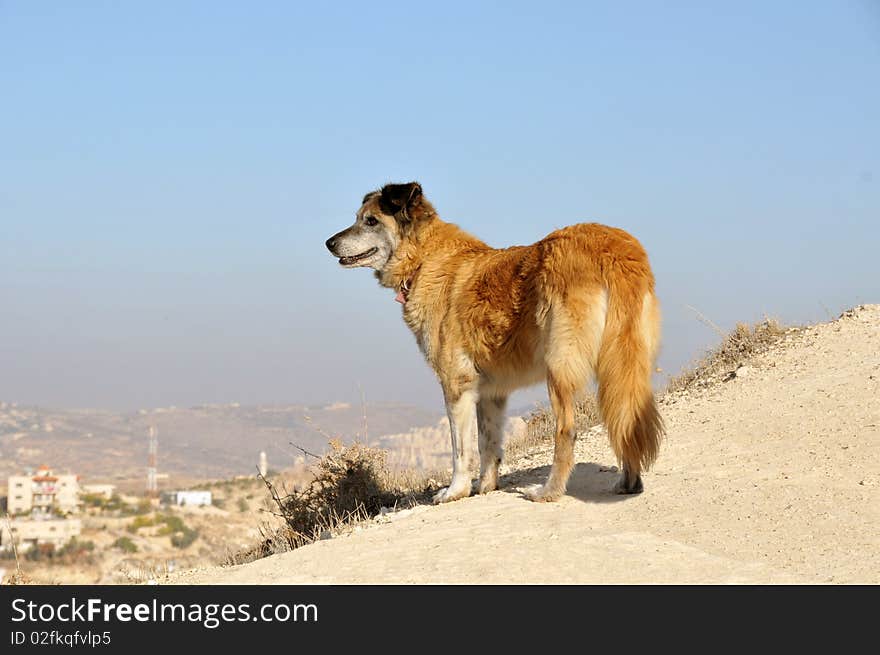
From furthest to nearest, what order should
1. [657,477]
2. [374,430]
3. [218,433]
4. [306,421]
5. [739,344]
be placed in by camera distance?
1. [218,433]
2. [739,344]
3. [374,430]
4. [306,421]
5. [657,477]

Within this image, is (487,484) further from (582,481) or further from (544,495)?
(544,495)

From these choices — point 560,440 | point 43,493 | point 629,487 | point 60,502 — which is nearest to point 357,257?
point 560,440

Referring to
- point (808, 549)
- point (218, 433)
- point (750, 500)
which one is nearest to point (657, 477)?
point (750, 500)

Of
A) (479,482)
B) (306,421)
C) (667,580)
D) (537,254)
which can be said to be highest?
(537,254)

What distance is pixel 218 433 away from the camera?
278ft

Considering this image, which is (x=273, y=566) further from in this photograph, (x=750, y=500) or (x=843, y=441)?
(x=843, y=441)

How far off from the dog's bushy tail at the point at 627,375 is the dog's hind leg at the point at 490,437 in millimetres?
1595

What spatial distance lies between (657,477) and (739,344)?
527 cm

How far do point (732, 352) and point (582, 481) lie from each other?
17.0 feet

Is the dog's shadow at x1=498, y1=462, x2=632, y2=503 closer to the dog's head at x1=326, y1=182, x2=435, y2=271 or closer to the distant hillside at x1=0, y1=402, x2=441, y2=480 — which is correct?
the dog's head at x1=326, y1=182, x2=435, y2=271

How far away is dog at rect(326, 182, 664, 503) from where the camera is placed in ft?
23.3

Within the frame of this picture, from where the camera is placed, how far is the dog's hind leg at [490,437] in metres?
8.53

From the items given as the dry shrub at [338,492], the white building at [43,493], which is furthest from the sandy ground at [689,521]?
the white building at [43,493]

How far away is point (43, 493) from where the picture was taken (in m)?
53.6
